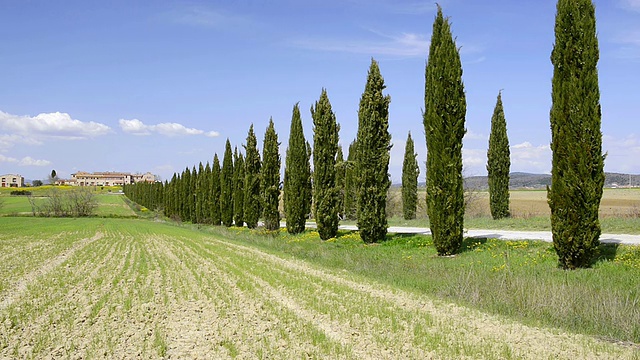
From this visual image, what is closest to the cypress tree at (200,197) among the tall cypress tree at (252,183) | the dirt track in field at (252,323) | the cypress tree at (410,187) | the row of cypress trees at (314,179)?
the row of cypress trees at (314,179)

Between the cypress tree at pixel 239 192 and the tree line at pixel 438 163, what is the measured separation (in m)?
0.09

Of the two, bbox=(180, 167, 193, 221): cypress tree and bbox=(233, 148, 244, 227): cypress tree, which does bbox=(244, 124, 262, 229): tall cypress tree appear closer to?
bbox=(233, 148, 244, 227): cypress tree

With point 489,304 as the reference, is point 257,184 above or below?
above

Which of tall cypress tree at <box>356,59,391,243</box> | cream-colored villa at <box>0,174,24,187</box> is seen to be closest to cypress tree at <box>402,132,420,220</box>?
tall cypress tree at <box>356,59,391,243</box>

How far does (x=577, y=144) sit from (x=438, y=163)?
5067 mm

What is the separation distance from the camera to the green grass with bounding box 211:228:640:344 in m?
8.15

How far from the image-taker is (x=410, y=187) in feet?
129

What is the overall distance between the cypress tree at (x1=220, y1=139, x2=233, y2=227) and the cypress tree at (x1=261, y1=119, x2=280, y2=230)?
10.00m

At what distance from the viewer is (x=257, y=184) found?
128ft

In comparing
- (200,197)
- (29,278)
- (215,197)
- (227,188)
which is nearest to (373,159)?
(29,278)

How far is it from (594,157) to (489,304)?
5417mm

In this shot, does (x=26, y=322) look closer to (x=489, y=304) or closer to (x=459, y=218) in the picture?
(x=489, y=304)

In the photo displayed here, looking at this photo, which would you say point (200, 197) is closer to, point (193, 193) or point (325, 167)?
point (193, 193)

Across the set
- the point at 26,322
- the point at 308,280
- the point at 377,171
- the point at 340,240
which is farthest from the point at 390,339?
the point at 340,240
